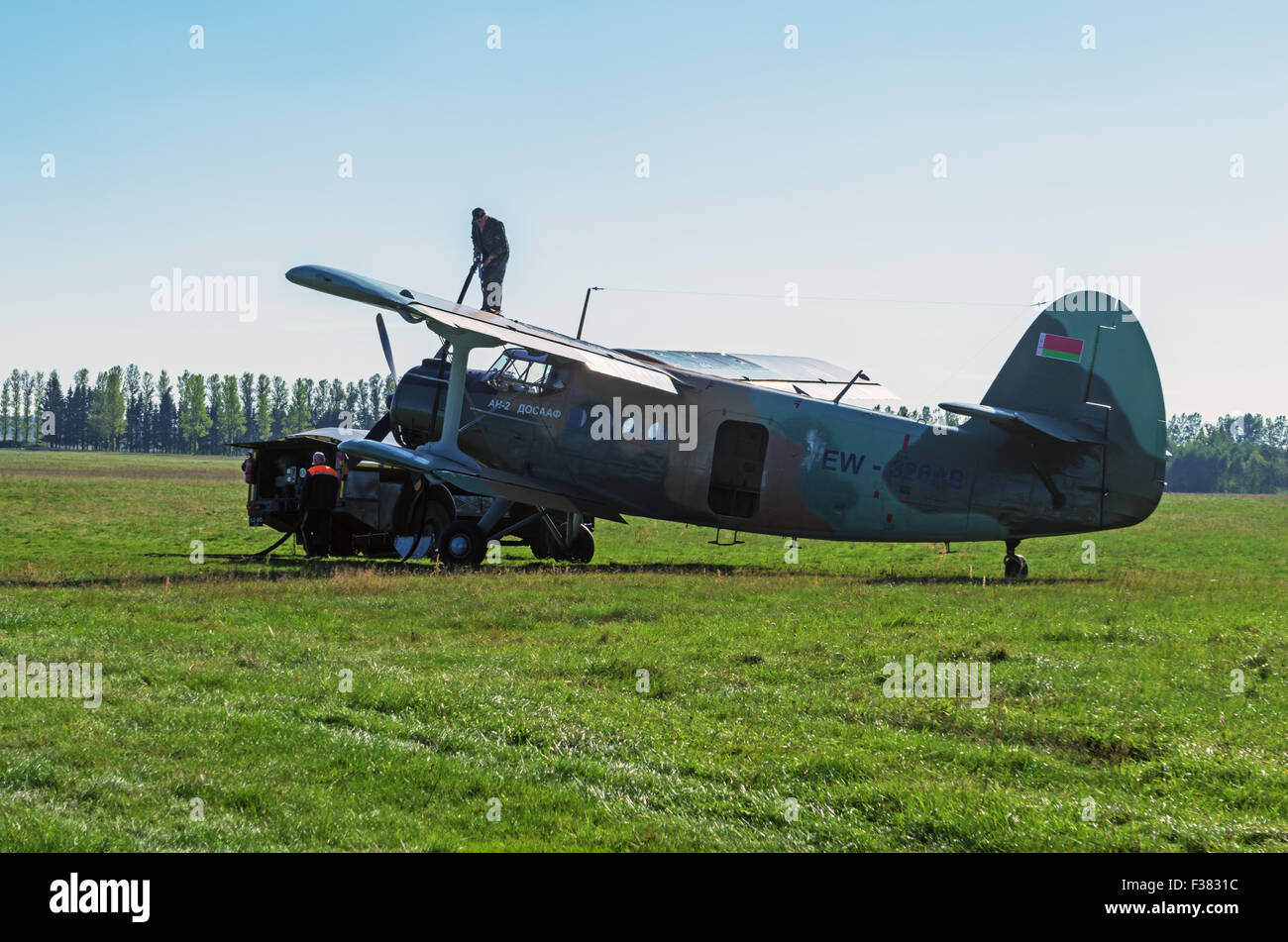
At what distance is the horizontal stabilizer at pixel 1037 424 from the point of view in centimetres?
1766

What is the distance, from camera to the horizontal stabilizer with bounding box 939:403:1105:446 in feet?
57.9

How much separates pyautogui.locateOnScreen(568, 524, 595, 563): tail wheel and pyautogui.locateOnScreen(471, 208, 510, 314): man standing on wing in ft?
15.7

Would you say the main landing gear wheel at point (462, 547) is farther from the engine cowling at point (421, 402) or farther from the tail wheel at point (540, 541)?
the tail wheel at point (540, 541)

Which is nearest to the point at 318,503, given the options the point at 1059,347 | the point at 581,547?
the point at 581,547

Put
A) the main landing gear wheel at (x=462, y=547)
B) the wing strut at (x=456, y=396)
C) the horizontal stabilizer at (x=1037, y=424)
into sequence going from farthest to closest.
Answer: the main landing gear wheel at (x=462, y=547) → the wing strut at (x=456, y=396) → the horizontal stabilizer at (x=1037, y=424)

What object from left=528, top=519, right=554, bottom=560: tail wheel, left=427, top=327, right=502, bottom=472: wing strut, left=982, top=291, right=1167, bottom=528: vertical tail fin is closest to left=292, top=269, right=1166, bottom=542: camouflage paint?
left=982, top=291, right=1167, bottom=528: vertical tail fin

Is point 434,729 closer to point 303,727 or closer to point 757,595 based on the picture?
point 303,727

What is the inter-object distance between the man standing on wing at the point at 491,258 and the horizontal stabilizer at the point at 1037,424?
9.39m

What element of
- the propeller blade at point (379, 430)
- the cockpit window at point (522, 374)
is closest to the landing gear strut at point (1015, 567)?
the cockpit window at point (522, 374)

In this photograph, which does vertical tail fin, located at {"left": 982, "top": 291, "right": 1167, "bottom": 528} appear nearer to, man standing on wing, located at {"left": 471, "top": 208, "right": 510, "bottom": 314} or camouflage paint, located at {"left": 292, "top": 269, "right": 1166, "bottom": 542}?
camouflage paint, located at {"left": 292, "top": 269, "right": 1166, "bottom": 542}

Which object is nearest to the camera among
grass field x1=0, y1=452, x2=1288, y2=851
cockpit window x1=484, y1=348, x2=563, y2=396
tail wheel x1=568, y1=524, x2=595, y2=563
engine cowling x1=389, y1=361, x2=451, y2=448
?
grass field x1=0, y1=452, x2=1288, y2=851
